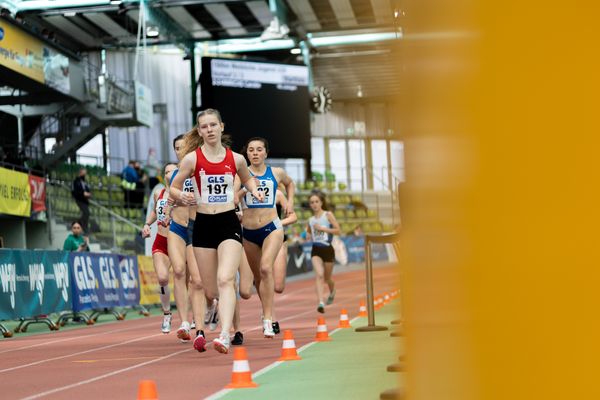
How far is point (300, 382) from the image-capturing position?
7316 mm

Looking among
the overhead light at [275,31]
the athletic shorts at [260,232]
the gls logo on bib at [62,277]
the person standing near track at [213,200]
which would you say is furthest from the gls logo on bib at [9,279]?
the overhead light at [275,31]

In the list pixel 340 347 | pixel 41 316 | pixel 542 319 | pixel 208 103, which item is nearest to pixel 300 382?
pixel 340 347

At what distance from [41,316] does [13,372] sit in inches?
322

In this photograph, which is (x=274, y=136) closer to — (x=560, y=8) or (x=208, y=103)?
(x=208, y=103)

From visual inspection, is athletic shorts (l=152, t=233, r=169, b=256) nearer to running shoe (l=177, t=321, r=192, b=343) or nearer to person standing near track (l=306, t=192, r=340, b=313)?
running shoe (l=177, t=321, r=192, b=343)

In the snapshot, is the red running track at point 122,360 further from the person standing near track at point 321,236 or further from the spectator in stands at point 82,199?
the spectator in stands at point 82,199

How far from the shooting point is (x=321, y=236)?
17812mm

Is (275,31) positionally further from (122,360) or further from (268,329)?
(122,360)

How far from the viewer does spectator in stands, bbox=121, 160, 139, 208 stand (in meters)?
32.1

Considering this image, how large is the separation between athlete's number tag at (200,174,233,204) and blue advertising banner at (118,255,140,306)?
11384 mm

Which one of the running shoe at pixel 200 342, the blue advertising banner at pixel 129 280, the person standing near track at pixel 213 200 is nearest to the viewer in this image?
the person standing near track at pixel 213 200

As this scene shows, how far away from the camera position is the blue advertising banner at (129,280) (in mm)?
20547

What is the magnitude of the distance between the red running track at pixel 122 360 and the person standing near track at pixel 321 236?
0.72 m

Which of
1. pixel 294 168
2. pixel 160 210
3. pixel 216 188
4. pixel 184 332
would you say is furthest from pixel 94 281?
pixel 294 168
